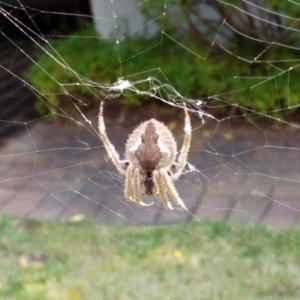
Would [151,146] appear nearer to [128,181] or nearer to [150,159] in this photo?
[150,159]

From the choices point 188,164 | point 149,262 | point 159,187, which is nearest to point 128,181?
point 159,187

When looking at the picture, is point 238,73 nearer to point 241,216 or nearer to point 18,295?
point 241,216

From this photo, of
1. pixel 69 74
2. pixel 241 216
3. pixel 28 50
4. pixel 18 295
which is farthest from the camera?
pixel 28 50

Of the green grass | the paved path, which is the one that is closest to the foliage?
the paved path

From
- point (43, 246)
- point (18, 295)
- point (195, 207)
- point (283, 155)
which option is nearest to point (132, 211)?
point (195, 207)

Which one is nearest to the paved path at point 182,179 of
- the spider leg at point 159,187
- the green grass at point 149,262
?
the green grass at point 149,262

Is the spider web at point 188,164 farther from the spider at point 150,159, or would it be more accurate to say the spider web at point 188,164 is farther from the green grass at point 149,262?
the spider at point 150,159
